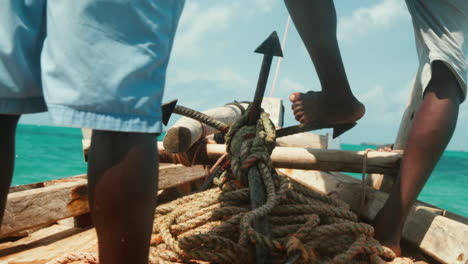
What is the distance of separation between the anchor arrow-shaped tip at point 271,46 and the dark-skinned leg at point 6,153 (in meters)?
1.01

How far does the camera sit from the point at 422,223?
178 cm

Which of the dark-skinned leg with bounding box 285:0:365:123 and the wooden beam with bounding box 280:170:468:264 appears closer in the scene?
the wooden beam with bounding box 280:170:468:264

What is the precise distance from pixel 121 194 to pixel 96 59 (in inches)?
10.7

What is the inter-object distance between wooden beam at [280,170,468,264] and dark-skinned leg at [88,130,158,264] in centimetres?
130

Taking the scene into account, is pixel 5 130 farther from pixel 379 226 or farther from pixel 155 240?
pixel 379 226

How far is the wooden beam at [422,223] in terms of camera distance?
156 cm

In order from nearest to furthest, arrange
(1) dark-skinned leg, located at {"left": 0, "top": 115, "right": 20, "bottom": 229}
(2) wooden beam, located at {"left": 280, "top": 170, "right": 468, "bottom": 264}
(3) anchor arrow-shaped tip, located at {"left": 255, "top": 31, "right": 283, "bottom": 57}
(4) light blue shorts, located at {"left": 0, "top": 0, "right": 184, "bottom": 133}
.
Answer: (4) light blue shorts, located at {"left": 0, "top": 0, "right": 184, "bottom": 133}, (1) dark-skinned leg, located at {"left": 0, "top": 115, "right": 20, "bottom": 229}, (2) wooden beam, located at {"left": 280, "top": 170, "right": 468, "bottom": 264}, (3) anchor arrow-shaped tip, located at {"left": 255, "top": 31, "right": 283, "bottom": 57}

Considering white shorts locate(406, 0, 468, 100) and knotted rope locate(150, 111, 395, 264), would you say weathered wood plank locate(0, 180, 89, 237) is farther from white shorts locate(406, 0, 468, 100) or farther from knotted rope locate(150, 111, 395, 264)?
white shorts locate(406, 0, 468, 100)

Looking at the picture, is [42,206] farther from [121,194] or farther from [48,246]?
[121,194]

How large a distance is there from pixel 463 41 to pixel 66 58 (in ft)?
5.38

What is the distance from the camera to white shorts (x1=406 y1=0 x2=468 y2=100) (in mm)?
1643

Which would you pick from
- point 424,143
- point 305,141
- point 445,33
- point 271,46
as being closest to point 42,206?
point 271,46

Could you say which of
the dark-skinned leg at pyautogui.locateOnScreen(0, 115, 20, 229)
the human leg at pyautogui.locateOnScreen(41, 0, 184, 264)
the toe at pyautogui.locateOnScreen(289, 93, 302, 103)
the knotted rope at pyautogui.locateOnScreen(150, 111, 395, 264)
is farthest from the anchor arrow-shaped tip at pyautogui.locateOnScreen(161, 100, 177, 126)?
the human leg at pyautogui.locateOnScreen(41, 0, 184, 264)

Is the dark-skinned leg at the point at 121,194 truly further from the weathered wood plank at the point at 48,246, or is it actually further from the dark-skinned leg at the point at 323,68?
the dark-skinned leg at the point at 323,68
